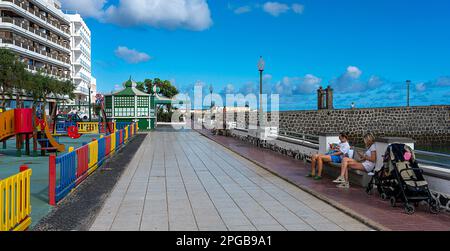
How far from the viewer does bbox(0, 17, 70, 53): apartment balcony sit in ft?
155

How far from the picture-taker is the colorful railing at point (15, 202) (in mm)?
4746

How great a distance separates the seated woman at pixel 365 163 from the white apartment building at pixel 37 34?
4449cm

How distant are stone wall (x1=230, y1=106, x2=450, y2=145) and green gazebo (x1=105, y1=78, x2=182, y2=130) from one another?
12642mm

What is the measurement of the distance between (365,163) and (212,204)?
3.36 m

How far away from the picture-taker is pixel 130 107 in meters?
35.7

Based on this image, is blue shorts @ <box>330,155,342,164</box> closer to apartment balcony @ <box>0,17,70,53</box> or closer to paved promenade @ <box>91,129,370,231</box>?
paved promenade @ <box>91,129,370,231</box>

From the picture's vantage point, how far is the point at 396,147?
23.0ft

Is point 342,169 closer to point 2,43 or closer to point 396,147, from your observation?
point 396,147

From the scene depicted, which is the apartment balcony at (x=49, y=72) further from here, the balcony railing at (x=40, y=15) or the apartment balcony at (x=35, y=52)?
the balcony railing at (x=40, y=15)

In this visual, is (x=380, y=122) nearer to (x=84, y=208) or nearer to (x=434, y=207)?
(x=434, y=207)

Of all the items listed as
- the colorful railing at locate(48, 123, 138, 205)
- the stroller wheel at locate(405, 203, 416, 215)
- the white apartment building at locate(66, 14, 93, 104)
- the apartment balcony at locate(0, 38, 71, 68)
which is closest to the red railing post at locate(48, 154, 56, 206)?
the colorful railing at locate(48, 123, 138, 205)

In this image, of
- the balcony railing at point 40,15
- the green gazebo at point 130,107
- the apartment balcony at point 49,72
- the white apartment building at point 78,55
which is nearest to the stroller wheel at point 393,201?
the green gazebo at point 130,107
